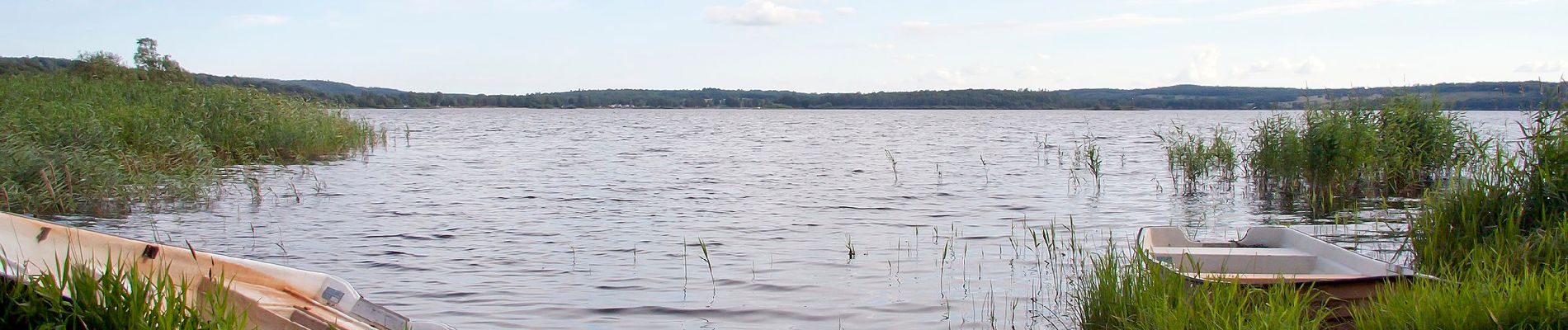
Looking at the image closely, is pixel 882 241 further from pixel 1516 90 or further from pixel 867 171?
pixel 867 171

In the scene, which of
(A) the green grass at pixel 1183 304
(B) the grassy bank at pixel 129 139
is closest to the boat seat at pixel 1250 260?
(A) the green grass at pixel 1183 304

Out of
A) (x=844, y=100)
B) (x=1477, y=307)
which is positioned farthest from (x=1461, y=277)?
(x=844, y=100)

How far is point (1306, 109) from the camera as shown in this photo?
54.7ft

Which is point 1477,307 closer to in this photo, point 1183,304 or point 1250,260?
point 1183,304

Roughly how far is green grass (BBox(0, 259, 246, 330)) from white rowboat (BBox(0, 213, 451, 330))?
3.07 feet

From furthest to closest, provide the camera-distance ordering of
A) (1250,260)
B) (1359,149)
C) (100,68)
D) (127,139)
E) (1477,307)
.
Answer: (100,68) < (127,139) < (1359,149) < (1250,260) < (1477,307)

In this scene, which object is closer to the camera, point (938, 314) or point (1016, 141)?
point (938, 314)

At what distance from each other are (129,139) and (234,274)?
11573mm

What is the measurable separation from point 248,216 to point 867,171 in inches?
526

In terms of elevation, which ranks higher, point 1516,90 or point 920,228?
point 1516,90

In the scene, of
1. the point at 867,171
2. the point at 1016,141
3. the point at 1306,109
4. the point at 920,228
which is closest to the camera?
the point at 920,228

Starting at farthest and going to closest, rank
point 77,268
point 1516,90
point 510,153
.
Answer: point 510,153 < point 1516,90 < point 77,268

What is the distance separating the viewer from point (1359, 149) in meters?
16.0

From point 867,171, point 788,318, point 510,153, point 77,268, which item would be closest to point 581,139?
point 510,153
